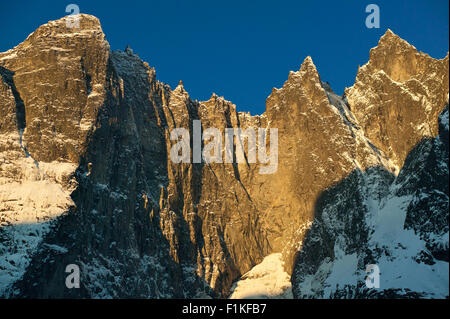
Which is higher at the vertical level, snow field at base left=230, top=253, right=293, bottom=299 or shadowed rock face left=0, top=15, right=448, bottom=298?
shadowed rock face left=0, top=15, right=448, bottom=298

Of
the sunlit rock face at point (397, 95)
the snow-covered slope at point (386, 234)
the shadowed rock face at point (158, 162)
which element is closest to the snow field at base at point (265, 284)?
the shadowed rock face at point (158, 162)

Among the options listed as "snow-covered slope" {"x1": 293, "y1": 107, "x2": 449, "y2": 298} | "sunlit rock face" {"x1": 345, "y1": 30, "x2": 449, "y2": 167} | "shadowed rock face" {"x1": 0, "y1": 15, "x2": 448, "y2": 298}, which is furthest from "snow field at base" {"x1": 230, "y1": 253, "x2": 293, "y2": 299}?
"sunlit rock face" {"x1": 345, "y1": 30, "x2": 449, "y2": 167}

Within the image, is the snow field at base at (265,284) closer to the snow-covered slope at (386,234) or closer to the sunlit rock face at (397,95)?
the snow-covered slope at (386,234)

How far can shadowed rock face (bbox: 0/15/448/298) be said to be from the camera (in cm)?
14800

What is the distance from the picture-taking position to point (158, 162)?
174750mm

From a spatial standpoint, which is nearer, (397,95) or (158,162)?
(158,162)

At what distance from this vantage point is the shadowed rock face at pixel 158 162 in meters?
148

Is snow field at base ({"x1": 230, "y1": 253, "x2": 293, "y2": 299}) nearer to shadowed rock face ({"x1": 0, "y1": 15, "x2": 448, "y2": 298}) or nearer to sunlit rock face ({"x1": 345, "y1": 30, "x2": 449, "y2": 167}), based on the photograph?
shadowed rock face ({"x1": 0, "y1": 15, "x2": 448, "y2": 298})

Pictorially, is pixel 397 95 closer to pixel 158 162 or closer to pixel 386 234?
pixel 386 234

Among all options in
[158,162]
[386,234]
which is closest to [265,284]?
[386,234]

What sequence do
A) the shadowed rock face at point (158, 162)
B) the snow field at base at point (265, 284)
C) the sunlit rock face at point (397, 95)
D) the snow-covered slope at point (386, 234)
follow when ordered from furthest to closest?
the sunlit rock face at point (397, 95), the snow field at base at point (265, 284), the shadowed rock face at point (158, 162), the snow-covered slope at point (386, 234)

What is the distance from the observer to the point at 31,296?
137125 millimetres

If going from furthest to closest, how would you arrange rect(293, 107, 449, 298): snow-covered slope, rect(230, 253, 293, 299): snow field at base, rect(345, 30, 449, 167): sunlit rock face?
rect(345, 30, 449, 167): sunlit rock face → rect(230, 253, 293, 299): snow field at base → rect(293, 107, 449, 298): snow-covered slope

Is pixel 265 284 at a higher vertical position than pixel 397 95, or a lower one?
Answer: lower
